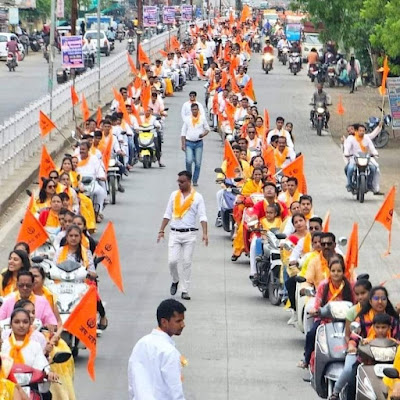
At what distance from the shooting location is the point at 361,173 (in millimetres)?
28922

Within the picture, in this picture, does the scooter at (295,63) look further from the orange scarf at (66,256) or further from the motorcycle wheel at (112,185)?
the orange scarf at (66,256)

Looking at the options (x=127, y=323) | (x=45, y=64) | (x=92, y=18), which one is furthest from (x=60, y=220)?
(x=92, y=18)

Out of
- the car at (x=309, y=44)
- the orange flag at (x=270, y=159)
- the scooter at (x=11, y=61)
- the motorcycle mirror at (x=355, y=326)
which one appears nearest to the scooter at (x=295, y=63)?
the car at (x=309, y=44)

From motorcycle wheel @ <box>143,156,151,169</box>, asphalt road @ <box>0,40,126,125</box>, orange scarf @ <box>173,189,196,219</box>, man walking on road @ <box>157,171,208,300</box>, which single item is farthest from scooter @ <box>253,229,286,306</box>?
asphalt road @ <box>0,40,126,125</box>

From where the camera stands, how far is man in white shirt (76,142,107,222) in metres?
25.5

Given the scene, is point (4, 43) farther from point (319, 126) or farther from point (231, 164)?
point (231, 164)

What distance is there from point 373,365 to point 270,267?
23.3 feet

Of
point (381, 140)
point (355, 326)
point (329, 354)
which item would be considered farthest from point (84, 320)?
point (381, 140)

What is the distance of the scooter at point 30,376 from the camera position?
1175 centimetres

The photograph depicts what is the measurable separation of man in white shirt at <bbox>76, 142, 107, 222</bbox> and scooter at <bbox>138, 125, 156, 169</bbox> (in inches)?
299

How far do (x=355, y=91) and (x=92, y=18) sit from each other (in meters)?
46.8

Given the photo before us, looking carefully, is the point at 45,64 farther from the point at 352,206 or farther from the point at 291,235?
the point at 291,235

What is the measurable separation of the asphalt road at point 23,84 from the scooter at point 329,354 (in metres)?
27.4

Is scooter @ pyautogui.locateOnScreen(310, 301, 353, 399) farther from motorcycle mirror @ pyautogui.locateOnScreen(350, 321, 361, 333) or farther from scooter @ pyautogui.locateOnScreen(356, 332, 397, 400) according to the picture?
scooter @ pyautogui.locateOnScreen(356, 332, 397, 400)
